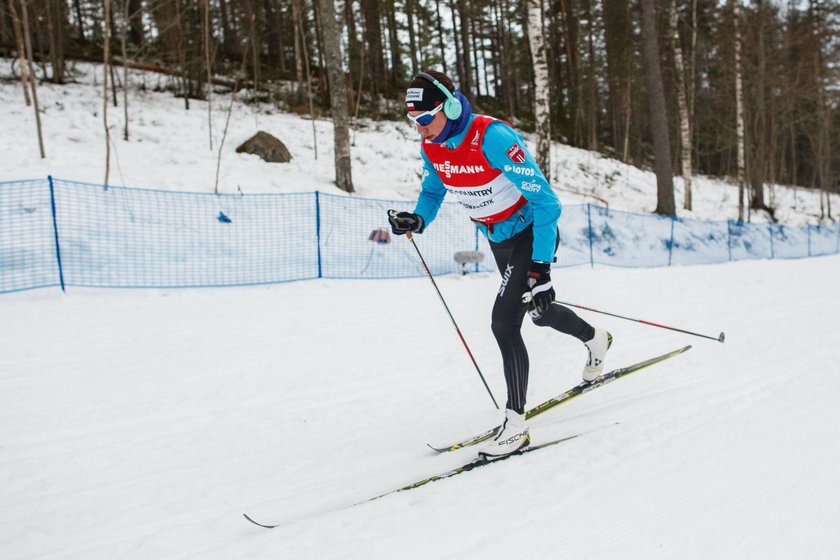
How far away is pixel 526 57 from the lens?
28656mm

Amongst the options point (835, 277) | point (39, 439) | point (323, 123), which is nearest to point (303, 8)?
point (323, 123)

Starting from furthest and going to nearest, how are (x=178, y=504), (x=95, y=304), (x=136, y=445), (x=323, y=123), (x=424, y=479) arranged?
(x=323, y=123) < (x=95, y=304) < (x=136, y=445) < (x=424, y=479) < (x=178, y=504)

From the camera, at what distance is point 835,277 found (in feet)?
31.5

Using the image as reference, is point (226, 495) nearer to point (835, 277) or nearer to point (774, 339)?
point (774, 339)

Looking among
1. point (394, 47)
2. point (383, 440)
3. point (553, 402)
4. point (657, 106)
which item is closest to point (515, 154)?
point (553, 402)

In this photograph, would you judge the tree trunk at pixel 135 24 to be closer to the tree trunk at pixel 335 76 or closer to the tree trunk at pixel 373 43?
the tree trunk at pixel 335 76

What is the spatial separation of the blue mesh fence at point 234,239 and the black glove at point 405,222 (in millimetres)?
4807

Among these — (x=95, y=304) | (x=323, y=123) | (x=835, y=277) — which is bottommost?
(x=835, y=277)

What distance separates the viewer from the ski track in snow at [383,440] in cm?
207

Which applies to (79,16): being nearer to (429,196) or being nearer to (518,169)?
(429,196)

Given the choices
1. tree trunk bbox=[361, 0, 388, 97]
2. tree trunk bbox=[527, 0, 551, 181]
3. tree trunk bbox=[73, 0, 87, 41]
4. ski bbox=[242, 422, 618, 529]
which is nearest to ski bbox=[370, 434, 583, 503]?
ski bbox=[242, 422, 618, 529]

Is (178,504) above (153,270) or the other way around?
the other way around

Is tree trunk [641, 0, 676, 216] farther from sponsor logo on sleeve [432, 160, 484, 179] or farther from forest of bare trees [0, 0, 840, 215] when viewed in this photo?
sponsor logo on sleeve [432, 160, 484, 179]

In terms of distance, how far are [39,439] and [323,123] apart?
16725 millimetres
